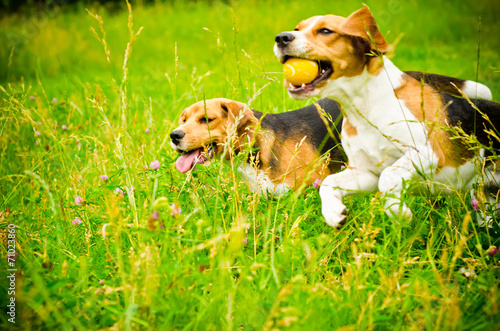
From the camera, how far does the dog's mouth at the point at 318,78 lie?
268 centimetres

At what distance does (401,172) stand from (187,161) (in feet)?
5.70

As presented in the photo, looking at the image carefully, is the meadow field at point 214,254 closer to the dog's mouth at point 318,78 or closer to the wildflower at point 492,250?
the wildflower at point 492,250

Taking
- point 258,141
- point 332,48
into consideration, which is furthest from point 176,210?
point 258,141

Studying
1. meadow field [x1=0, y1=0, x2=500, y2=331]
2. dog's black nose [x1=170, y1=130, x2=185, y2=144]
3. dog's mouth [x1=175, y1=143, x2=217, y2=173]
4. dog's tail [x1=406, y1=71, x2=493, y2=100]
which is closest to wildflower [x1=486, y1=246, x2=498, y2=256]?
meadow field [x1=0, y1=0, x2=500, y2=331]

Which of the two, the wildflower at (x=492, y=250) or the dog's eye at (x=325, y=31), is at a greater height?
the dog's eye at (x=325, y=31)

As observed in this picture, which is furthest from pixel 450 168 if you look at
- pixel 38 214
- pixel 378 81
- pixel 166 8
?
pixel 166 8

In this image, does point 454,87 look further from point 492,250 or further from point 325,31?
point 492,250

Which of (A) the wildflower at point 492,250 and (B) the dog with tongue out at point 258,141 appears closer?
(A) the wildflower at point 492,250

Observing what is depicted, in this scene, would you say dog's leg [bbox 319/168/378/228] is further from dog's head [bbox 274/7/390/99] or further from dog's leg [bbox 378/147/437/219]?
dog's head [bbox 274/7/390/99]

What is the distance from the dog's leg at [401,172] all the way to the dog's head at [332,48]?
0.64 m

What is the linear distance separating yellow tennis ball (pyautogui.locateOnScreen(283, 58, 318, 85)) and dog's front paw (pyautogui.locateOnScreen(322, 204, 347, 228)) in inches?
32.9

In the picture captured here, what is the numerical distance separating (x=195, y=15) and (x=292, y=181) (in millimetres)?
11352

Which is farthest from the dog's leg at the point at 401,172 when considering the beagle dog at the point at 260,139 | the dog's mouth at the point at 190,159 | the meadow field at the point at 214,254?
the dog's mouth at the point at 190,159

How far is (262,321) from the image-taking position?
70.6 inches
